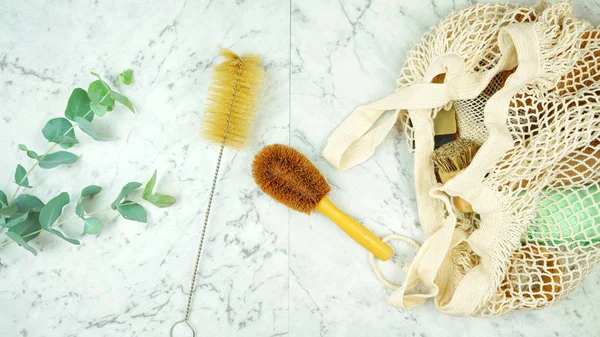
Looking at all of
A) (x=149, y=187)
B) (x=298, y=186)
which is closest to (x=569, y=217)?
(x=298, y=186)

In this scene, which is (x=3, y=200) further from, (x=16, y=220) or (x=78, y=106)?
(x=78, y=106)

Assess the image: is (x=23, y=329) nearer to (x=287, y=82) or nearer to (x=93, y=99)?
(x=93, y=99)

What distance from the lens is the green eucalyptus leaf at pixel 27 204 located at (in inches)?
33.8

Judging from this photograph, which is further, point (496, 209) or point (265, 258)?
point (265, 258)

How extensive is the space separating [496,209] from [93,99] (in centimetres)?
66

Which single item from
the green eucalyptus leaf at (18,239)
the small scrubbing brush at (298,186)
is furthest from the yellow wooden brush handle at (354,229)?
the green eucalyptus leaf at (18,239)

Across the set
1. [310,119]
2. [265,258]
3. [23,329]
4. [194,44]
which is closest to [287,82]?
[310,119]

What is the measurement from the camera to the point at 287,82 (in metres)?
0.92

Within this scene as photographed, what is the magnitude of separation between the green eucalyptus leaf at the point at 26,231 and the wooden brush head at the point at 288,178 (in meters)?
0.37

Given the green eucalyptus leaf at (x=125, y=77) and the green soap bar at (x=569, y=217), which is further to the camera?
the green eucalyptus leaf at (x=125, y=77)

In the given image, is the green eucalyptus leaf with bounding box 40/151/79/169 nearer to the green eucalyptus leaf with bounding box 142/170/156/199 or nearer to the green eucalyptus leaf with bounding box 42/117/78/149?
the green eucalyptus leaf with bounding box 42/117/78/149

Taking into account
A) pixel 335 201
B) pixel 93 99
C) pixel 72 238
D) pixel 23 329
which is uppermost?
pixel 93 99

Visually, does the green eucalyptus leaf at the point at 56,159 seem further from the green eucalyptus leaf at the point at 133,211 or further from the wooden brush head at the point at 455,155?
the wooden brush head at the point at 455,155

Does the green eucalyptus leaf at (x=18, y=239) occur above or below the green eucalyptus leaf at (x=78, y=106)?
below
